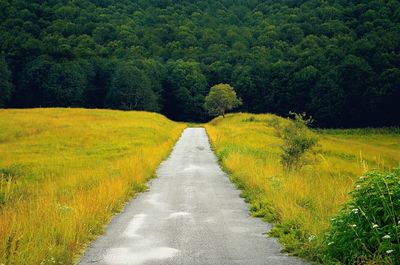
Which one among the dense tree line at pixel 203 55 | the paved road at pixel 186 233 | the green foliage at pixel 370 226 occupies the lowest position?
the paved road at pixel 186 233

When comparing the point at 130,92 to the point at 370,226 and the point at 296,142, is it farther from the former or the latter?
the point at 370,226

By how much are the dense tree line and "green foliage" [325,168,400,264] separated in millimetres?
81889

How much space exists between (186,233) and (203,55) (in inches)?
5139

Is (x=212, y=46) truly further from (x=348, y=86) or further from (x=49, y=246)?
(x=49, y=246)

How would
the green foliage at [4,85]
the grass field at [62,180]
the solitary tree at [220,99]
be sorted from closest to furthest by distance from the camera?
1. the grass field at [62,180]
2. the solitary tree at [220,99]
3. the green foliage at [4,85]

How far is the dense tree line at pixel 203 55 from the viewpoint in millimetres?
91094

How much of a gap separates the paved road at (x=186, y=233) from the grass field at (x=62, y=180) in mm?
560

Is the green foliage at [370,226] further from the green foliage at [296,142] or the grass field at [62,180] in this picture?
the green foliage at [296,142]

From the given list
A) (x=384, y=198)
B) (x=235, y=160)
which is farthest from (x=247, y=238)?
(x=235, y=160)

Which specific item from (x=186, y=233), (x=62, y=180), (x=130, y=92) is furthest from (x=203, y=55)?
(x=186, y=233)

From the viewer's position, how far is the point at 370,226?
6004 millimetres

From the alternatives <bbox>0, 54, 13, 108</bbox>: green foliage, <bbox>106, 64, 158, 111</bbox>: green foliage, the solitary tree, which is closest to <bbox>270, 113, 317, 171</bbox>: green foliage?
the solitary tree

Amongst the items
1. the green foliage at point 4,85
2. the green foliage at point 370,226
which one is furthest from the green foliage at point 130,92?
the green foliage at point 370,226

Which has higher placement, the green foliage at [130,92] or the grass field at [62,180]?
the green foliage at [130,92]
